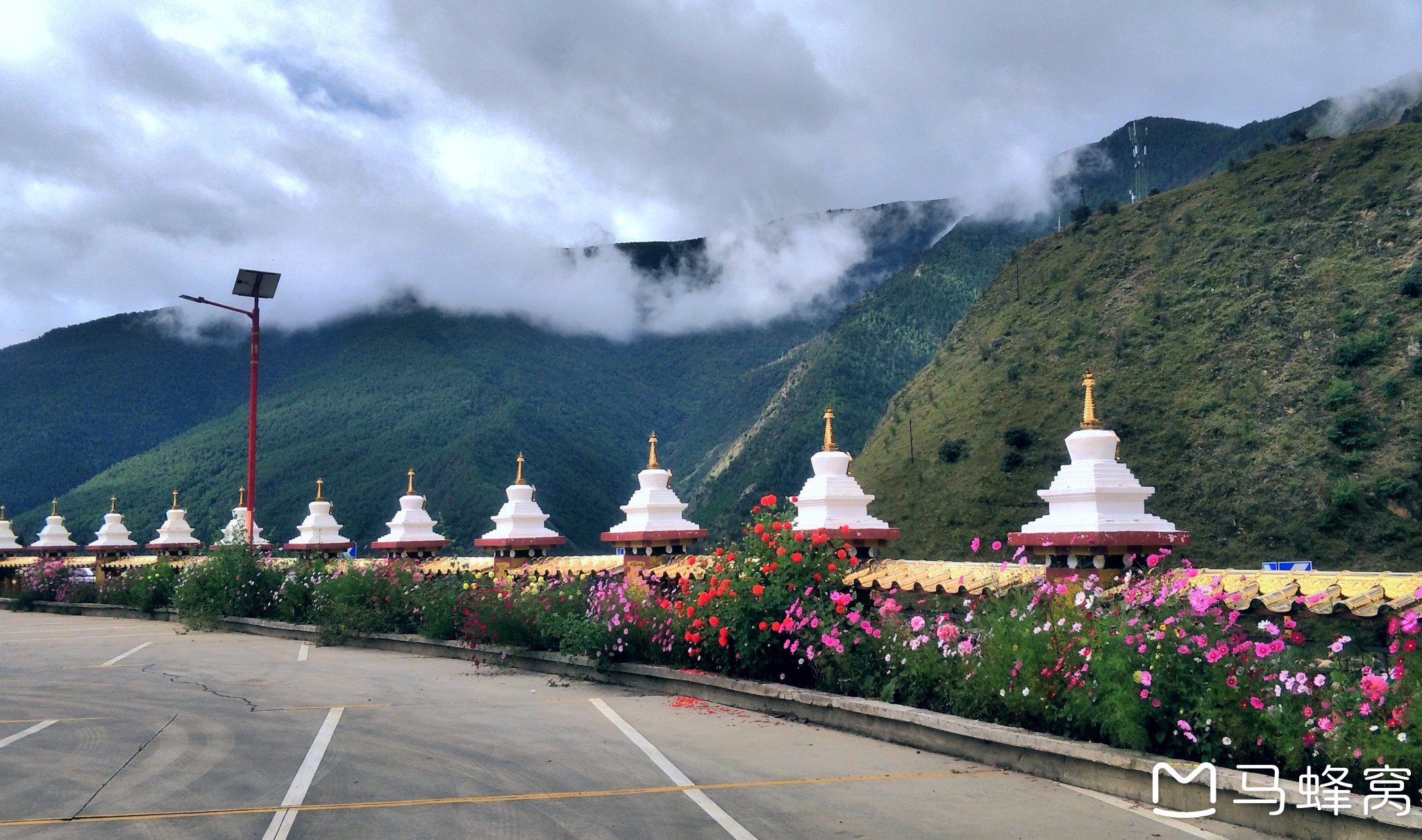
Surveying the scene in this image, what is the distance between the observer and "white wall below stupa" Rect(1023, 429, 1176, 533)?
11.7m

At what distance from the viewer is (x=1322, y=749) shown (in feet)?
20.5

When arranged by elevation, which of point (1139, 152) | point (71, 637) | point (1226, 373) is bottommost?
point (71, 637)

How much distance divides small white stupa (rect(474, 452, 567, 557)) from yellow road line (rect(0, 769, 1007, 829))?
44.6 feet

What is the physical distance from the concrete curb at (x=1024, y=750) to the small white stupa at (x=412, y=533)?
34.5 ft

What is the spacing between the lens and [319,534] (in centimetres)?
2791

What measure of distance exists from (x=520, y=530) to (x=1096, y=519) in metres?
12.1

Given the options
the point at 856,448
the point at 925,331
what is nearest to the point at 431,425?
the point at 856,448

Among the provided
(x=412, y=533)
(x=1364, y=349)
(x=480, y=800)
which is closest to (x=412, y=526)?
(x=412, y=533)

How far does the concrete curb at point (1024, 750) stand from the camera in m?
5.93

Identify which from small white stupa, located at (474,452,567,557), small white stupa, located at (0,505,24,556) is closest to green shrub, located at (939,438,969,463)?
small white stupa, located at (474,452,567,557)

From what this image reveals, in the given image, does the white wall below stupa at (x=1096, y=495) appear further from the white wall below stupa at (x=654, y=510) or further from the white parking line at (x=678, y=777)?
the white wall below stupa at (x=654, y=510)

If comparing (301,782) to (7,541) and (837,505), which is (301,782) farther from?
(7,541)

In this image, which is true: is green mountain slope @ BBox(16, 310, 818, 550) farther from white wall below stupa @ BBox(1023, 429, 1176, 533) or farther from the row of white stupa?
white wall below stupa @ BBox(1023, 429, 1176, 533)

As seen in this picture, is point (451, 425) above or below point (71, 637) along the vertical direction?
above
